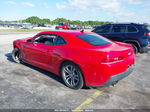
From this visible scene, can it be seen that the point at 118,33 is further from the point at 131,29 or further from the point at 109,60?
the point at 109,60

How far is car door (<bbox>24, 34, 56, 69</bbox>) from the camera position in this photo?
4.41m

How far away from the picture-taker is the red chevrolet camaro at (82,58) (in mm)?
3316

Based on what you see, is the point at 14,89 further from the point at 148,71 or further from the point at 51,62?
the point at 148,71

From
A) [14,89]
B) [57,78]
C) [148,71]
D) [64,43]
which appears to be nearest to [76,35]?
[64,43]

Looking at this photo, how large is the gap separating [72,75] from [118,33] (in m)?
5.21

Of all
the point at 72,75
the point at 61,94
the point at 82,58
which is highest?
the point at 82,58

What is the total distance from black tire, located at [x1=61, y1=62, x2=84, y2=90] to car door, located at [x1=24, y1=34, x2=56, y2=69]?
654 mm

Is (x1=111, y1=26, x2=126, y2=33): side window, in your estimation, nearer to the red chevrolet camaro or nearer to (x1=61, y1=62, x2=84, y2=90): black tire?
the red chevrolet camaro

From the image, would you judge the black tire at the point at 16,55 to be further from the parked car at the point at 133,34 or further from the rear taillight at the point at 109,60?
the parked car at the point at 133,34

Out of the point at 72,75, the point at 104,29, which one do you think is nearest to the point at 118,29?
the point at 104,29

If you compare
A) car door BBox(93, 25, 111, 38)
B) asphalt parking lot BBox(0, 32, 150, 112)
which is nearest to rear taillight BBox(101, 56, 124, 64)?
asphalt parking lot BBox(0, 32, 150, 112)

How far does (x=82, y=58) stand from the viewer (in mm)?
3508

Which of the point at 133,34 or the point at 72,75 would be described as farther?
the point at 133,34

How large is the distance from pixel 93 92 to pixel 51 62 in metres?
1.52
